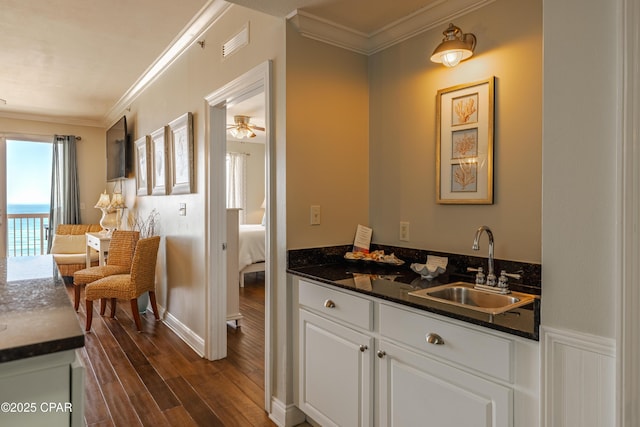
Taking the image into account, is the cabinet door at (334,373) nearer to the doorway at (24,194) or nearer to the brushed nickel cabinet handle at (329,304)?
the brushed nickel cabinet handle at (329,304)

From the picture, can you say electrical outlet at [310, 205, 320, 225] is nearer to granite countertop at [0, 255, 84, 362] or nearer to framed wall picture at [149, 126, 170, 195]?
granite countertop at [0, 255, 84, 362]

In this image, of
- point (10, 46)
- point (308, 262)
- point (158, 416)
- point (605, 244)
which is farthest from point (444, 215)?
point (10, 46)

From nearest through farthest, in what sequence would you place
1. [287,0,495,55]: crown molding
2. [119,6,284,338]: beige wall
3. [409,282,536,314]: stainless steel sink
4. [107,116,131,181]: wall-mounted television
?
[409,282,536,314]: stainless steel sink, [287,0,495,55]: crown molding, [119,6,284,338]: beige wall, [107,116,131,181]: wall-mounted television

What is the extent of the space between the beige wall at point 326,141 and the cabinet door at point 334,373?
531 millimetres

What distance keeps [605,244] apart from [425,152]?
1312 millimetres

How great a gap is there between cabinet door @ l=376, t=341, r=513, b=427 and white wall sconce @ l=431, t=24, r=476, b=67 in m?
1.39

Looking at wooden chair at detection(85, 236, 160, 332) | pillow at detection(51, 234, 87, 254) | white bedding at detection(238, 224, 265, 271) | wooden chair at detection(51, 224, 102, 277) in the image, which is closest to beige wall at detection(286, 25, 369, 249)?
wooden chair at detection(85, 236, 160, 332)

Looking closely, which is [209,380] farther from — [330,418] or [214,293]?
[330,418]

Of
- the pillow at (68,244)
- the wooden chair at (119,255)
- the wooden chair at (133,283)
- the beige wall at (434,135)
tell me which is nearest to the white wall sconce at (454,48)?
the beige wall at (434,135)

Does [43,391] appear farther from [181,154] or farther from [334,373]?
[181,154]

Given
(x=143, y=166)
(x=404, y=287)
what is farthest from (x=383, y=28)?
(x=143, y=166)

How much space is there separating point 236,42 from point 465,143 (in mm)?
1660

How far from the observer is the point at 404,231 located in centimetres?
240

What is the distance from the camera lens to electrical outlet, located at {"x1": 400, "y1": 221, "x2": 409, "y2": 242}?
238 centimetres
